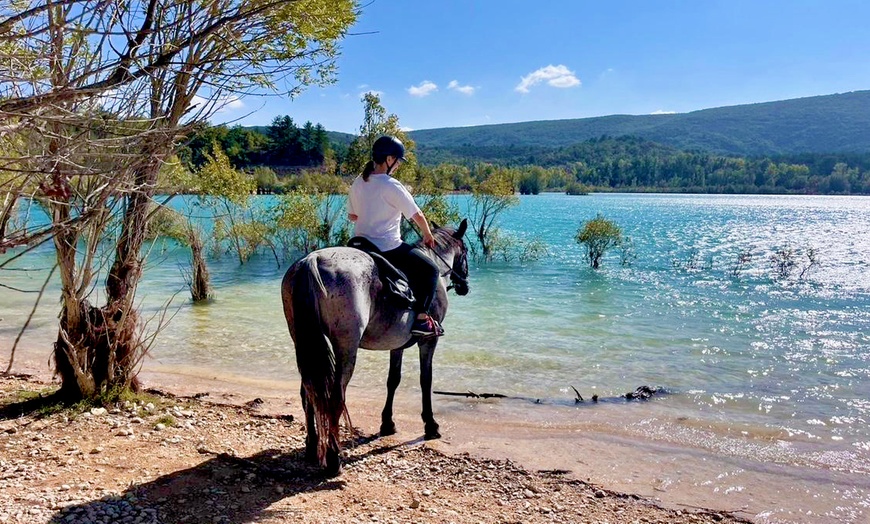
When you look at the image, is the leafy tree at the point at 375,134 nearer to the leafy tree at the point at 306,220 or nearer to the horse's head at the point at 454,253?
the leafy tree at the point at 306,220

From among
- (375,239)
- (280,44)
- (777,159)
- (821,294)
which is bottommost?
(821,294)

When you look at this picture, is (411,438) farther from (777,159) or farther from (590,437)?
(777,159)

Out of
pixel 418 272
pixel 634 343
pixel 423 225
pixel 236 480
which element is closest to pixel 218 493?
pixel 236 480

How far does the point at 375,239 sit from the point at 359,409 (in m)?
3.08

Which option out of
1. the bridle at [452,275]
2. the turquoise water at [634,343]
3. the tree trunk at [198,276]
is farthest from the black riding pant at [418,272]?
the tree trunk at [198,276]

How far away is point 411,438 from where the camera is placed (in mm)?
6766

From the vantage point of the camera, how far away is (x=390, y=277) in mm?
5906

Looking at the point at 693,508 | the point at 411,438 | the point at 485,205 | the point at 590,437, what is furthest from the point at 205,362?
the point at 485,205

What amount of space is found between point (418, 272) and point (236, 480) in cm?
277

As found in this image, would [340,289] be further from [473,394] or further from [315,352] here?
[473,394]

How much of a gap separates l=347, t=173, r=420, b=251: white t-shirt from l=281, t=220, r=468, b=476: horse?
365 mm

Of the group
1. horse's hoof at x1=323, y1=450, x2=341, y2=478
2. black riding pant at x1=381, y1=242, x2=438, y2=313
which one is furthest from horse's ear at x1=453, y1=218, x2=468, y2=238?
horse's hoof at x1=323, y1=450, x2=341, y2=478

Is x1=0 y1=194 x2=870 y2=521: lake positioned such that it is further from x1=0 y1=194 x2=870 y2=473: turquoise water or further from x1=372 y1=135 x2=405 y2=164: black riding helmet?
x1=372 y1=135 x2=405 y2=164: black riding helmet

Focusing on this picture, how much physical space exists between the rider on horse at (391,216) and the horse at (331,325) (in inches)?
11.7
